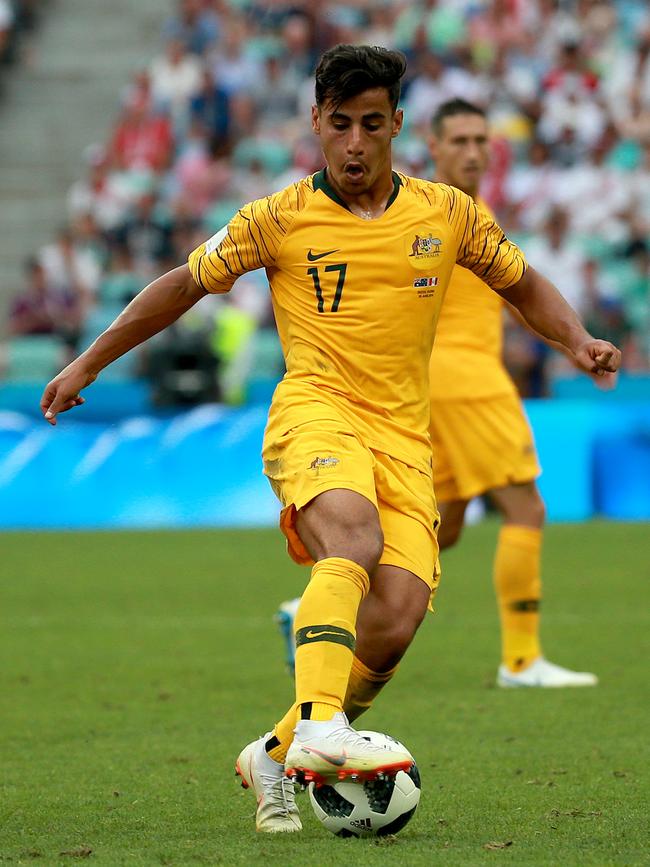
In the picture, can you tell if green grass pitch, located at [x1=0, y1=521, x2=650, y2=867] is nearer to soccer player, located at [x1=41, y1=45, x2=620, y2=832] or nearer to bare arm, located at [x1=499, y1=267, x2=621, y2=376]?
soccer player, located at [x1=41, y1=45, x2=620, y2=832]

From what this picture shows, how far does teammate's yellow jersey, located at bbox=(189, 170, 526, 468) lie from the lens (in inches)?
201

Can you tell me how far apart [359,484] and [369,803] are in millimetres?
886

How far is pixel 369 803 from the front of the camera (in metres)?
4.62

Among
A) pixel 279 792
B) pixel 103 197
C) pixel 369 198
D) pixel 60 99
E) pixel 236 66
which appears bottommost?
pixel 279 792

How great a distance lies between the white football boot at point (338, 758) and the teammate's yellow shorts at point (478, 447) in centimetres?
382

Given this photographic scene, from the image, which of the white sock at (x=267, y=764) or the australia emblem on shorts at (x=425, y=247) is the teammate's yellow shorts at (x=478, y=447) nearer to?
the australia emblem on shorts at (x=425, y=247)

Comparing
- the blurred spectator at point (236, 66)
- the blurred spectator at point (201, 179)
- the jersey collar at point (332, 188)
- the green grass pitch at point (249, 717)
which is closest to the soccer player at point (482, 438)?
the green grass pitch at point (249, 717)

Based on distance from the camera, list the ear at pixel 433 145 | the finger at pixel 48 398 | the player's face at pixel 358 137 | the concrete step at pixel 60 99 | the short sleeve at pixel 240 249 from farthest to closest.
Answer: the concrete step at pixel 60 99
the ear at pixel 433 145
the finger at pixel 48 398
the short sleeve at pixel 240 249
the player's face at pixel 358 137

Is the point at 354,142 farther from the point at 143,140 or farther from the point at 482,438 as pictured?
the point at 143,140

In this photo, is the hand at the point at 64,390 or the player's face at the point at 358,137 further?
the hand at the point at 64,390

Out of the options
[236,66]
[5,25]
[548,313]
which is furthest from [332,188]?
[5,25]

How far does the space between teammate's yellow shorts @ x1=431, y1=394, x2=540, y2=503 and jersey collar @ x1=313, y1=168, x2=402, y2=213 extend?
122 inches

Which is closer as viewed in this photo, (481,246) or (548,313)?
(481,246)

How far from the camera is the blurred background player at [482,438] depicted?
8.29m
